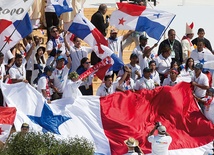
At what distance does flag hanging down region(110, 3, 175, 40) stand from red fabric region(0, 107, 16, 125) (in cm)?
410

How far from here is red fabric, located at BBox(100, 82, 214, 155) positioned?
18.3m

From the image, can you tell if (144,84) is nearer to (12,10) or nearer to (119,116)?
(119,116)

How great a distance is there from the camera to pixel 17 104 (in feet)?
59.7

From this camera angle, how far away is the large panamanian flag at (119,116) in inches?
711

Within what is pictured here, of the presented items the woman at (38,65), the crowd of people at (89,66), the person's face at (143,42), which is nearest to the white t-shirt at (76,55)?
the crowd of people at (89,66)

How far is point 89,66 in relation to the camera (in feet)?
63.9

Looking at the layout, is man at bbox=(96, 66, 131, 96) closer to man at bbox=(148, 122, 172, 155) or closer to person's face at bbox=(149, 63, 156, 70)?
person's face at bbox=(149, 63, 156, 70)

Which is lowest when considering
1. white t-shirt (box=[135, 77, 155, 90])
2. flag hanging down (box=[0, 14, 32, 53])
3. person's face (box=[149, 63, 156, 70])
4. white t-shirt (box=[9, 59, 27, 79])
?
white t-shirt (box=[135, 77, 155, 90])

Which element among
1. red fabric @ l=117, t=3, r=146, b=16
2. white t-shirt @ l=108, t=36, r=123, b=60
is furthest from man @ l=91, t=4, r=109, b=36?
red fabric @ l=117, t=3, r=146, b=16

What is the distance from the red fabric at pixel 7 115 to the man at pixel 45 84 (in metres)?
0.95

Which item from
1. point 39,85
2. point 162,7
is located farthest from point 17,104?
point 162,7

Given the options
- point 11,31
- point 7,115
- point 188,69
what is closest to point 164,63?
point 188,69

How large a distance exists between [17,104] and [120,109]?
1.99 meters

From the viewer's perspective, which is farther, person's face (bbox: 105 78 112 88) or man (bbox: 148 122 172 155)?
person's face (bbox: 105 78 112 88)
